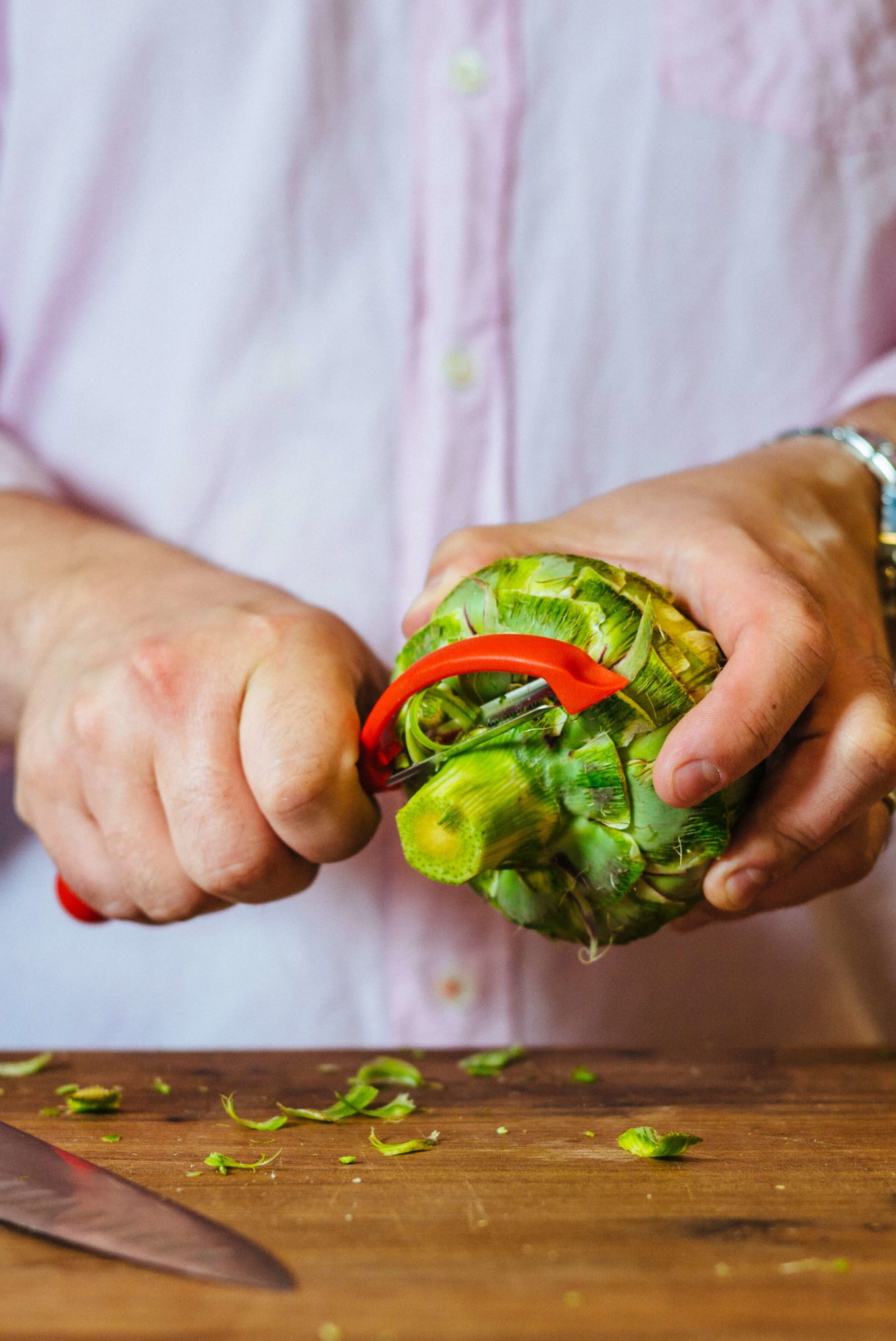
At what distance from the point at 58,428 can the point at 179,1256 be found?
33.8 inches

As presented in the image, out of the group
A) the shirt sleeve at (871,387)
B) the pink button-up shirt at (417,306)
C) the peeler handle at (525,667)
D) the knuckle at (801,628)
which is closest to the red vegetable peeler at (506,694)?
the peeler handle at (525,667)

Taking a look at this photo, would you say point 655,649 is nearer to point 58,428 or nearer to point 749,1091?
point 749,1091

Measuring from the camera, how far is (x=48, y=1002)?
1239 millimetres

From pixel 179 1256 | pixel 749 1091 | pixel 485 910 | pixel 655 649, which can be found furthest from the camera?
pixel 485 910

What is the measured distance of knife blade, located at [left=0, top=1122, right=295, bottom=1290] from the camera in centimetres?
59

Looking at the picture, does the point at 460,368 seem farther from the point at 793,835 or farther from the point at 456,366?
the point at 793,835

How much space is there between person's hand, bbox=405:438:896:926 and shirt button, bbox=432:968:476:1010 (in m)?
0.31

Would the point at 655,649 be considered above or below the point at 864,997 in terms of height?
above

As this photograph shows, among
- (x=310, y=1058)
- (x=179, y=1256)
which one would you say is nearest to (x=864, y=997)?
(x=310, y=1058)

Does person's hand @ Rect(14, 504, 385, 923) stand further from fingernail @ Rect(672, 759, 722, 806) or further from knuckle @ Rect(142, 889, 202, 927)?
fingernail @ Rect(672, 759, 722, 806)

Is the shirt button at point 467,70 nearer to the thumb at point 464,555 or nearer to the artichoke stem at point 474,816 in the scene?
the thumb at point 464,555

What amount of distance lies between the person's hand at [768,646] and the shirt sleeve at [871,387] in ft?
0.75

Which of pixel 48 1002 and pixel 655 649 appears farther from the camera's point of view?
pixel 48 1002

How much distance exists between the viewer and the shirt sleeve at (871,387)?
1.15 meters
